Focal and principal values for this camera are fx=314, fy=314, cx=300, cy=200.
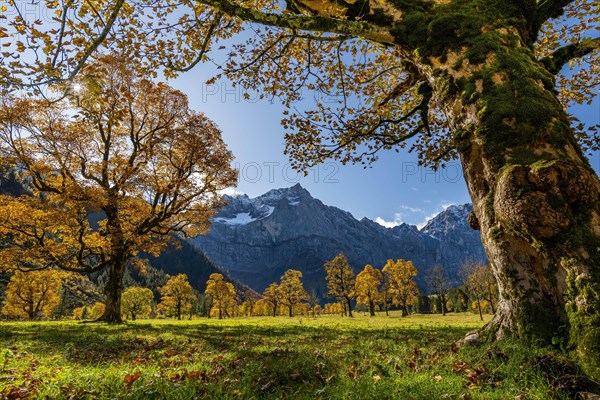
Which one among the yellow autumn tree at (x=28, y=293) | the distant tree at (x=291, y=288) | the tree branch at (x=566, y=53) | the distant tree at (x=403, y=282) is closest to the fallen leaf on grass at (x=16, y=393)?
the tree branch at (x=566, y=53)

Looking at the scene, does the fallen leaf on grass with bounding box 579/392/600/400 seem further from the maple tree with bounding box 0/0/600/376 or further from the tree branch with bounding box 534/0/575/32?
the tree branch with bounding box 534/0/575/32

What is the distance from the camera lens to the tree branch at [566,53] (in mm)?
6523

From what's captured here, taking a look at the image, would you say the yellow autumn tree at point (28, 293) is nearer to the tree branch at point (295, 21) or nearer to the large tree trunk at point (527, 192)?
the tree branch at point (295, 21)

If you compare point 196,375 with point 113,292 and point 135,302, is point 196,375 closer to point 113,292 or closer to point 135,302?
point 113,292

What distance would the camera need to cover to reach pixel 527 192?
13.3 ft

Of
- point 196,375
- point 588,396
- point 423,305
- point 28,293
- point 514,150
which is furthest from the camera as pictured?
point 423,305

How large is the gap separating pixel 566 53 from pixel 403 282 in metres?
62.6

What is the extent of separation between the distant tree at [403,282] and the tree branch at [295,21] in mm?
62583

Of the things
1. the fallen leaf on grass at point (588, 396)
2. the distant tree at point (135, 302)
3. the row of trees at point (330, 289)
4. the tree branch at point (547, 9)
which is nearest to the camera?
the fallen leaf on grass at point (588, 396)

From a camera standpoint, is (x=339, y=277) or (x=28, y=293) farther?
(x=339, y=277)

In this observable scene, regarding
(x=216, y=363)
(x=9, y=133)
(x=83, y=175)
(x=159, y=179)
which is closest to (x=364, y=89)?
(x=216, y=363)

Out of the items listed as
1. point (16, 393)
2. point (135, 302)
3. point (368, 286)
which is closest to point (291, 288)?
point (368, 286)

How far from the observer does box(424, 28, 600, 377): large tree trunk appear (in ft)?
12.8

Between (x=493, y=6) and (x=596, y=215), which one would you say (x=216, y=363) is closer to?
(x=596, y=215)
